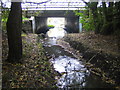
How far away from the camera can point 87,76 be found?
316 inches

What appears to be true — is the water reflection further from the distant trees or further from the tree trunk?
the distant trees

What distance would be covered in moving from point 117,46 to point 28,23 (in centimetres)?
1363

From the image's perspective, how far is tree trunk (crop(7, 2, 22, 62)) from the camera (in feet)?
23.6

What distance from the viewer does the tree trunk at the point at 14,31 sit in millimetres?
7207

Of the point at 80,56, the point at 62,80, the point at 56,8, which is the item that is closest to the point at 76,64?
the point at 80,56

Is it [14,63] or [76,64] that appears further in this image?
[76,64]

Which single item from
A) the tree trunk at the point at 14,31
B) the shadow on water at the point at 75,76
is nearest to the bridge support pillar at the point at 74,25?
the shadow on water at the point at 75,76

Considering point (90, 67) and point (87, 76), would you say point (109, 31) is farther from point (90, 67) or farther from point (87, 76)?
point (87, 76)

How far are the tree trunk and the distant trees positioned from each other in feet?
27.4

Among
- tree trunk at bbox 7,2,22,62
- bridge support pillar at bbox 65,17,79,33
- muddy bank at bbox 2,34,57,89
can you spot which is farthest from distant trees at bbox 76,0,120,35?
bridge support pillar at bbox 65,17,79,33

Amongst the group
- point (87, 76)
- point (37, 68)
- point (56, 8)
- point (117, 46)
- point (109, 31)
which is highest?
point (56, 8)

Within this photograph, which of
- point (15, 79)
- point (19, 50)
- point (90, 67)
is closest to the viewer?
point (15, 79)

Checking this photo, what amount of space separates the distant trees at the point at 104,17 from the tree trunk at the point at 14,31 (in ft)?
27.4

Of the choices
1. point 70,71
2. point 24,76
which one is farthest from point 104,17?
point 24,76
